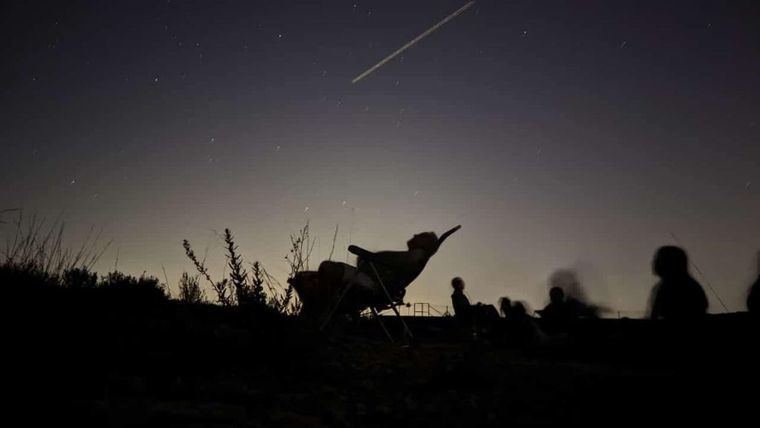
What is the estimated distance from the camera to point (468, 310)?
9234mm

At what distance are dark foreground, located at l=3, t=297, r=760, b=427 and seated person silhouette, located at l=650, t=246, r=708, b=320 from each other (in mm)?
147

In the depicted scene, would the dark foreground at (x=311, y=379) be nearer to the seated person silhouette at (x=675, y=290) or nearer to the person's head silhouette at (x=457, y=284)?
the seated person silhouette at (x=675, y=290)

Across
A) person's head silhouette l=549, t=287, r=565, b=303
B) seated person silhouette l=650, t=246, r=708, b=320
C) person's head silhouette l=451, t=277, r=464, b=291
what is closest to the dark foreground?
seated person silhouette l=650, t=246, r=708, b=320

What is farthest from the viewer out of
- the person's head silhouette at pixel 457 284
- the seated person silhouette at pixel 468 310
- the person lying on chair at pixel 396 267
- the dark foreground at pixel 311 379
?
the person's head silhouette at pixel 457 284

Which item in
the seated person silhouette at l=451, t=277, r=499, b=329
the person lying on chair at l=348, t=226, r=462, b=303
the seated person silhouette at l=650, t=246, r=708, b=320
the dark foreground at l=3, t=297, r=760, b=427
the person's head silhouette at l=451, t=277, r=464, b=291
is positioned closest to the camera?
the dark foreground at l=3, t=297, r=760, b=427

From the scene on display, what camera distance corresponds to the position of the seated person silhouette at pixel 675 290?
14.6 feet

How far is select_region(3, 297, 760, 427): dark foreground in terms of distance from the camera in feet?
7.79

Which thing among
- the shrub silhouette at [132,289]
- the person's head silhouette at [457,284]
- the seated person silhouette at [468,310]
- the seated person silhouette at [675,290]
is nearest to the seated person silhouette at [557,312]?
the seated person silhouette at [468,310]

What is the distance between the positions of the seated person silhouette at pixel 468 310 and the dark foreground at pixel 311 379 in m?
4.19

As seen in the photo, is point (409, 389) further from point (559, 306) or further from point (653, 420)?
point (559, 306)

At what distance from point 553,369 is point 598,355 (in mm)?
1312

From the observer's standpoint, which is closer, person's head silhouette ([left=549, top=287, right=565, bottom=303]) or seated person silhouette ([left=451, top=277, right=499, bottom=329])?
person's head silhouette ([left=549, top=287, right=565, bottom=303])

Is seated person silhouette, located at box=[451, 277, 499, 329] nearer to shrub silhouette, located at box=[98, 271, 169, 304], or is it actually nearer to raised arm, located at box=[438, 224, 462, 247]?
raised arm, located at box=[438, 224, 462, 247]

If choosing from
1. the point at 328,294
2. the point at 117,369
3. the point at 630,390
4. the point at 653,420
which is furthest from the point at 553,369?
the point at 117,369
